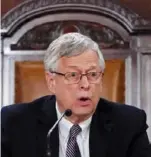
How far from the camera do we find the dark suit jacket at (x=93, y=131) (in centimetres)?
128

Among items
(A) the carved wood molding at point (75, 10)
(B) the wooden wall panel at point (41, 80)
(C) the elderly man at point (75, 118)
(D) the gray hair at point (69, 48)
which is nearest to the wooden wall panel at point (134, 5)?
(A) the carved wood molding at point (75, 10)

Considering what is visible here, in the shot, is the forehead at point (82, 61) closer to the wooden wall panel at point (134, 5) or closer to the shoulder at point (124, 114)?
the shoulder at point (124, 114)

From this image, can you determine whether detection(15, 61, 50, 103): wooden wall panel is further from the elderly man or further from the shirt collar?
the shirt collar

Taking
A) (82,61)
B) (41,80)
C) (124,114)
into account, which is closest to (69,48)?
(82,61)

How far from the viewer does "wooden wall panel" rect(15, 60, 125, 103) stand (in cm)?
230

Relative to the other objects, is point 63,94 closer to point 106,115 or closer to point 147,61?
point 106,115

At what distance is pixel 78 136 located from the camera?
1265 mm

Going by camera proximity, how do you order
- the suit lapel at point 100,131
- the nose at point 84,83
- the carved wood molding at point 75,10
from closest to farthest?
1. the nose at point 84,83
2. the suit lapel at point 100,131
3. the carved wood molding at point 75,10

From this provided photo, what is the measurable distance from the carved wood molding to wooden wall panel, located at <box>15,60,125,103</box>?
0.21 metres

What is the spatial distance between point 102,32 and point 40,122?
1.08 m

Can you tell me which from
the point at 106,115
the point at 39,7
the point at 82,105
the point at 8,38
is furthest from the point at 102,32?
the point at 82,105

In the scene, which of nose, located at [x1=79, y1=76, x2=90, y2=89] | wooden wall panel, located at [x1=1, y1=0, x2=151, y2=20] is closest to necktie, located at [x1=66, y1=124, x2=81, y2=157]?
nose, located at [x1=79, y1=76, x2=90, y2=89]

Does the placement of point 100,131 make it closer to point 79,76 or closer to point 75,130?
point 75,130

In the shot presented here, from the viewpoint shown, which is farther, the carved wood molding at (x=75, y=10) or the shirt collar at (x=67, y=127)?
the carved wood molding at (x=75, y=10)
